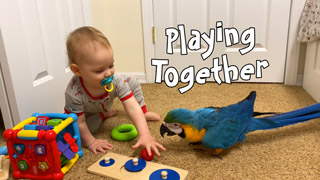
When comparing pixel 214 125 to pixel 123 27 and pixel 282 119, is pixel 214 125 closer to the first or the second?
pixel 282 119

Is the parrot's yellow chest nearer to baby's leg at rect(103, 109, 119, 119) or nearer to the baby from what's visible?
the baby

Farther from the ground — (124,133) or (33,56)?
(33,56)

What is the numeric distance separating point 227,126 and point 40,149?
0.50m

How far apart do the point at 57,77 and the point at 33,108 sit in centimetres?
18

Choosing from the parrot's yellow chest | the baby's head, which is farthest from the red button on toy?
the baby's head

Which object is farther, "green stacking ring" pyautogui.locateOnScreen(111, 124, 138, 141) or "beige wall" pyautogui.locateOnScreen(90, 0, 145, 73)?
"beige wall" pyautogui.locateOnScreen(90, 0, 145, 73)

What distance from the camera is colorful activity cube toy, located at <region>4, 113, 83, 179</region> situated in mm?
668

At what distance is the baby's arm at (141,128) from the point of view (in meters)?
0.78

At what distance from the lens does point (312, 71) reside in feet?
4.25

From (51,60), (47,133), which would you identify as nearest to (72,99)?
(47,133)

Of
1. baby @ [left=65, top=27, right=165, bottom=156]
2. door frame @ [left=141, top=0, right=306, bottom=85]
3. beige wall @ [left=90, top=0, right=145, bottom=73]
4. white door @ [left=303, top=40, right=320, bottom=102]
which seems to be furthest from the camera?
beige wall @ [left=90, top=0, right=145, bottom=73]

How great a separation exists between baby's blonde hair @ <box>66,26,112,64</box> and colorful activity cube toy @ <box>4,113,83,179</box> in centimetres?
18

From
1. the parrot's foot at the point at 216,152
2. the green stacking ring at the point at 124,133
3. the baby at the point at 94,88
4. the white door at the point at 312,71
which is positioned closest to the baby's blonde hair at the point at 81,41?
the baby at the point at 94,88

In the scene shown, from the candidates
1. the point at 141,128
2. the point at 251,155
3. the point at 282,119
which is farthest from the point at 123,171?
the point at 282,119
